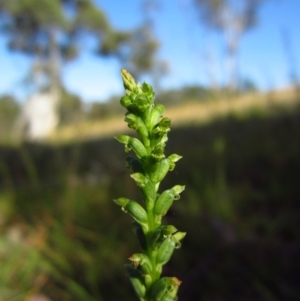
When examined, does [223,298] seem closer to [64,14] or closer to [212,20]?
[64,14]

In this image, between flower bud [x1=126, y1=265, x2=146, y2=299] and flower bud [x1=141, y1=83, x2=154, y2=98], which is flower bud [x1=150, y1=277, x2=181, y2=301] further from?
flower bud [x1=141, y1=83, x2=154, y2=98]

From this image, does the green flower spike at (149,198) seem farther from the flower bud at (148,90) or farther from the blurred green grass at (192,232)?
the blurred green grass at (192,232)

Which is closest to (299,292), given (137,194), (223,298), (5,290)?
(223,298)

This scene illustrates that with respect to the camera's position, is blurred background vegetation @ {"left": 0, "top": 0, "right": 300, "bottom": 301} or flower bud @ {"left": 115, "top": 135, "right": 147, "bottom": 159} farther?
blurred background vegetation @ {"left": 0, "top": 0, "right": 300, "bottom": 301}

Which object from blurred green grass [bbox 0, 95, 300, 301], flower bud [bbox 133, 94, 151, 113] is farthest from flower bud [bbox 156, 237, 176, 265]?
blurred green grass [bbox 0, 95, 300, 301]

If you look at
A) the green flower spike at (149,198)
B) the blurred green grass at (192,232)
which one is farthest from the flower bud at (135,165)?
the blurred green grass at (192,232)

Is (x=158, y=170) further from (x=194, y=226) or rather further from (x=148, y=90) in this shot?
(x=194, y=226)
